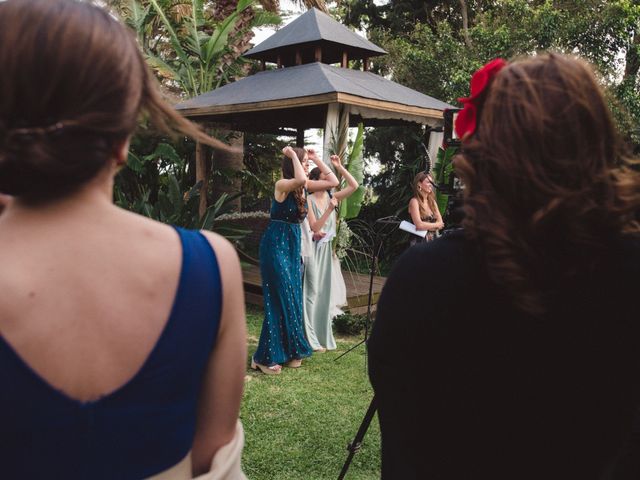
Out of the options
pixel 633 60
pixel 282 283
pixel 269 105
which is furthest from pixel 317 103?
pixel 633 60

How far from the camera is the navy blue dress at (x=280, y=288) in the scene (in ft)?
18.3

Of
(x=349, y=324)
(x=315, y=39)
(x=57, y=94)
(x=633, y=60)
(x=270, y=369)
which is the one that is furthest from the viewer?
(x=633, y=60)

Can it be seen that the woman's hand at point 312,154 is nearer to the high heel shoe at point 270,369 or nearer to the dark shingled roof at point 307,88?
the high heel shoe at point 270,369

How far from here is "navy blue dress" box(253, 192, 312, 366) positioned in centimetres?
559

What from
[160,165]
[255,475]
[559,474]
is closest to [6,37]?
[559,474]

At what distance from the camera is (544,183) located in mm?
1071

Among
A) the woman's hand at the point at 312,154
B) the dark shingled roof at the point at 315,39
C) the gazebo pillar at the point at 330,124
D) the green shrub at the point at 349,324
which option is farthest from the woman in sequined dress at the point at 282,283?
the dark shingled roof at the point at 315,39

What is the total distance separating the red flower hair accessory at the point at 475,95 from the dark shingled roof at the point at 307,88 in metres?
6.77

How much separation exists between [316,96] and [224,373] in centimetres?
729

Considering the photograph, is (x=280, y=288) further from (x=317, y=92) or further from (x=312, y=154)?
(x=317, y=92)

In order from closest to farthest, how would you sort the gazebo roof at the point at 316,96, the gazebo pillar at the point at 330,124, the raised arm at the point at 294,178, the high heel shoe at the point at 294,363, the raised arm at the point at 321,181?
the raised arm at the point at 294,178 → the high heel shoe at the point at 294,363 → the raised arm at the point at 321,181 → the gazebo pillar at the point at 330,124 → the gazebo roof at the point at 316,96

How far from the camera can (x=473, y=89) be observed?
1232mm

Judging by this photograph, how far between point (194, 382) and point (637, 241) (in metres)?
0.92

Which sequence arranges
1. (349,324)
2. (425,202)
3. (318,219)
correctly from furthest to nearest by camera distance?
(349,324) < (425,202) < (318,219)
